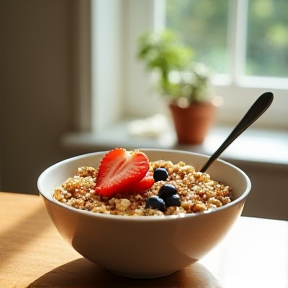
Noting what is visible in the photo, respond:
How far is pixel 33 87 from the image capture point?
6.30 feet

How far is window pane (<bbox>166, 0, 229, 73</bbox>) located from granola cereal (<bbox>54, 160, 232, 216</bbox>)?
3.35ft

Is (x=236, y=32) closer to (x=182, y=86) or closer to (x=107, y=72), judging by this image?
(x=182, y=86)

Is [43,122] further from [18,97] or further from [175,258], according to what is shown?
[175,258]

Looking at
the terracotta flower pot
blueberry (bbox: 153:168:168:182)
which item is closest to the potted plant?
the terracotta flower pot

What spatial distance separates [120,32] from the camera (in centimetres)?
200

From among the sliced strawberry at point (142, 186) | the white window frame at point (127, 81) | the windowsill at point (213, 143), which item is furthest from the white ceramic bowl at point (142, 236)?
the white window frame at point (127, 81)

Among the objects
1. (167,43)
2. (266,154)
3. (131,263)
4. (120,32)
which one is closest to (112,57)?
(120,32)

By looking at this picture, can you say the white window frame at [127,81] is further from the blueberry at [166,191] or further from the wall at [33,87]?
the blueberry at [166,191]

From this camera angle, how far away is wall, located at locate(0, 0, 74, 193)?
1.85 meters

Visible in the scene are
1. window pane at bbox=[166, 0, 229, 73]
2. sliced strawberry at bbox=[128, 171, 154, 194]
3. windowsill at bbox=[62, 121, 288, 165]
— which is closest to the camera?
sliced strawberry at bbox=[128, 171, 154, 194]

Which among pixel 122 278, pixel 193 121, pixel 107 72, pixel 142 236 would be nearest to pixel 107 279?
pixel 122 278

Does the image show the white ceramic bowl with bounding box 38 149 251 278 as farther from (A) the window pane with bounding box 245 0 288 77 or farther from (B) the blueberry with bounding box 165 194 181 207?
(A) the window pane with bounding box 245 0 288 77

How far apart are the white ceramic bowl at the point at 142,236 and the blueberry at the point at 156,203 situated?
0.16 ft

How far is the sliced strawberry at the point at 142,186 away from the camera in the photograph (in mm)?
910
